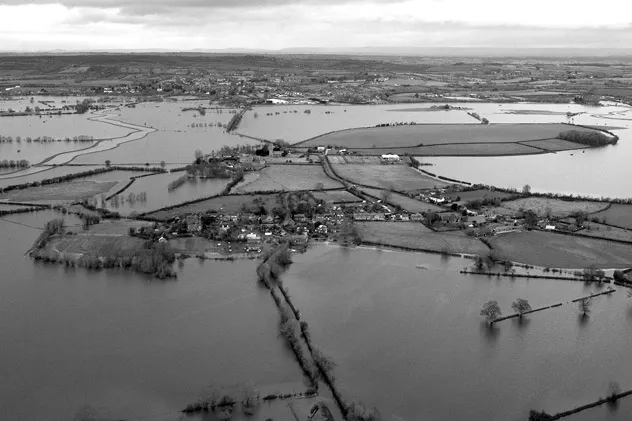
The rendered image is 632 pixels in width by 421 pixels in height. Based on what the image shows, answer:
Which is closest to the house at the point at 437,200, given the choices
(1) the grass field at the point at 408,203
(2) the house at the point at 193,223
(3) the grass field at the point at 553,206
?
(1) the grass field at the point at 408,203

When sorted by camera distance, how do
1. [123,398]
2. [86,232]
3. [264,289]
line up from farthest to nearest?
[86,232]
[264,289]
[123,398]

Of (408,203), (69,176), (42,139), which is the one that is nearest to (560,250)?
(408,203)

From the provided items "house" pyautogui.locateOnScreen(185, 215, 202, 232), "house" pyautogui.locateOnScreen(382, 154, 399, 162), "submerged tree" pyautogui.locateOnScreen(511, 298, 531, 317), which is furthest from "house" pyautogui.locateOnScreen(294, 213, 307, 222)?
"house" pyautogui.locateOnScreen(382, 154, 399, 162)

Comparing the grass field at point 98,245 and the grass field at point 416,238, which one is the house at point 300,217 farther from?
the grass field at point 98,245

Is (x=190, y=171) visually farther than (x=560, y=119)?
No

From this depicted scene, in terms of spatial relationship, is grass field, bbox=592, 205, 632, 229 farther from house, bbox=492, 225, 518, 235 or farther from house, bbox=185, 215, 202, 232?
house, bbox=185, 215, 202, 232

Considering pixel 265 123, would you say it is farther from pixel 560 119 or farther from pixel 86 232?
pixel 86 232

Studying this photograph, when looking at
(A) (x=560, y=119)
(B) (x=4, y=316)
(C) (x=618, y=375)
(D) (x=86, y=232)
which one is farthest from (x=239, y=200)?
(A) (x=560, y=119)
